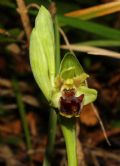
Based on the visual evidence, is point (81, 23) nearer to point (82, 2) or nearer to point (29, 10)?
point (29, 10)

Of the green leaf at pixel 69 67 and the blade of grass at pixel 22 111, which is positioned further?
the blade of grass at pixel 22 111

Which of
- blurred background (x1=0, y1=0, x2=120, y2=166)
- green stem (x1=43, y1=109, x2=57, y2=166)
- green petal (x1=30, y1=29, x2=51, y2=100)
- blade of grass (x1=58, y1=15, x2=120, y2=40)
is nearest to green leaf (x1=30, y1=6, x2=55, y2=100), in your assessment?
green petal (x1=30, y1=29, x2=51, y2=100)

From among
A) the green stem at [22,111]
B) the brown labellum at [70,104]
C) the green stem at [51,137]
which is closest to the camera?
the brown labellum at [70,104]

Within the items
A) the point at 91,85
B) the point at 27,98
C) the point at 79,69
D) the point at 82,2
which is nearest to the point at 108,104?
the point at 91,85

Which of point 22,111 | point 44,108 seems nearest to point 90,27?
point 22,111

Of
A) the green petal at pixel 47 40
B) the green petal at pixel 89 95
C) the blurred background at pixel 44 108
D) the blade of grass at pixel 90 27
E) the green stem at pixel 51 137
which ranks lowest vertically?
the blurred background at pixel 44 108

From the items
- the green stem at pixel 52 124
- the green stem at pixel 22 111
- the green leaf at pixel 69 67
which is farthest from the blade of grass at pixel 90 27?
the green stem at pixel 22 111

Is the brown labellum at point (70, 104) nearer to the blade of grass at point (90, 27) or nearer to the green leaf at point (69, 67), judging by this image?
the green leaf at point (69, 67)
